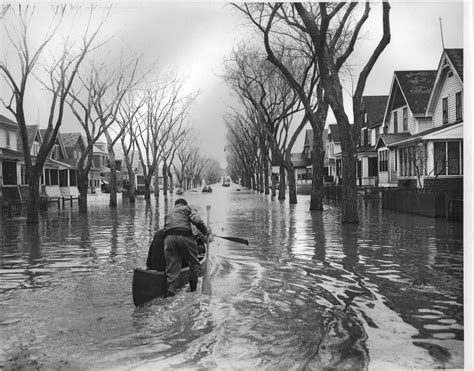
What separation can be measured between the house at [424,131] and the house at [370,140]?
436 cm

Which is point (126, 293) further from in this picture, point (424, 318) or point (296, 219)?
point (296, 219)

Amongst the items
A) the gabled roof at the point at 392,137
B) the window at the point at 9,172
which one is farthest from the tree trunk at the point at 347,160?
the window at the point at 9,172

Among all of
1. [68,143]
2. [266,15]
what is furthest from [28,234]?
[68,143]

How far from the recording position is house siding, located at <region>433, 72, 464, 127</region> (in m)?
25.9

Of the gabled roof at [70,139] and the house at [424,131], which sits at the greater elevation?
the gabled roof at [70,139]

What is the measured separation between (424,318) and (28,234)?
1411 centimetres

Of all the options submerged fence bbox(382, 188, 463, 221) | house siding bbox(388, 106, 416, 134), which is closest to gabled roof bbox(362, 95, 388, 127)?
house siding bbox(388, 106, 416, 134)

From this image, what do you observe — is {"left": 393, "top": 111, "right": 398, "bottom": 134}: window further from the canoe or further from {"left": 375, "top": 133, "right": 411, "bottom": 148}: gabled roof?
the canoe

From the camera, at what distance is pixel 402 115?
38.0 metres

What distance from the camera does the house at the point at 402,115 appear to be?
3475 cm

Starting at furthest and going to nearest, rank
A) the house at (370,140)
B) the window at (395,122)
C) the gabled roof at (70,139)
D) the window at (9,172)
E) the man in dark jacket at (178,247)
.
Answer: the gabled roof at (70,139), the house at (370,140), the window at (395,122), the window at (9,172), the man in dark jacket at (178,247)

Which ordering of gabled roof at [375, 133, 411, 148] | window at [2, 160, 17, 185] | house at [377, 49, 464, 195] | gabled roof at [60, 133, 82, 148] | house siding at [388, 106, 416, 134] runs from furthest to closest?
gabled roof at [60, 133, 82, 148] < house siding at [388, 106, 416, 134] < gabled roof at [375, 133, 411, 148] < window at [2, 160, 17, 185] < house at [377, 49, 464, 195]

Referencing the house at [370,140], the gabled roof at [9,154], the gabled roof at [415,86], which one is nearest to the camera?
the gabled roof at [9,154]

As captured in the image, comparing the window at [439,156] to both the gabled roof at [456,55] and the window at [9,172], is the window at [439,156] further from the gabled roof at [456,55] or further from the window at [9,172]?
the window at [9,172]
